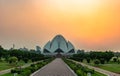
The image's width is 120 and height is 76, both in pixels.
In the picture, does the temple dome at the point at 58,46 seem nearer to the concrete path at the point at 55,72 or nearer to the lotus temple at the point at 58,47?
the lotus temple at the point at 58,47

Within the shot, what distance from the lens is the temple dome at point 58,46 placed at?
13800 cm

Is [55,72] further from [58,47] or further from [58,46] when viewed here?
[58,47]

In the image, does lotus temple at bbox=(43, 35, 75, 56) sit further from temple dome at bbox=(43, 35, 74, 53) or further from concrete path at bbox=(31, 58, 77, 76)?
concrete path at bbox=(31, 58, 77, 76)

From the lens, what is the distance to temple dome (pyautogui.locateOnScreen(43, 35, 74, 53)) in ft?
453

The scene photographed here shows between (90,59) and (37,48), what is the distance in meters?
91.9

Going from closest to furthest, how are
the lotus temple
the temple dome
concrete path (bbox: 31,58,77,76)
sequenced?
concrete path (bbox: 31,58,77,76)
the lotus temple
the temple dome

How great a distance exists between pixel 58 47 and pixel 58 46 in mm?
448

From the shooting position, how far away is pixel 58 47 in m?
138

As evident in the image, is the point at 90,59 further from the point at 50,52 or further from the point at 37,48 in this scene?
the point at 37,48

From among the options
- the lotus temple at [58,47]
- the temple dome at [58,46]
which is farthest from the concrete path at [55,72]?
the temple dome at [58,46]

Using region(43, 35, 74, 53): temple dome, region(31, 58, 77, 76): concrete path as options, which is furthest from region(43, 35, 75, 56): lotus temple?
region(31, 58, 77, 76): concrete path

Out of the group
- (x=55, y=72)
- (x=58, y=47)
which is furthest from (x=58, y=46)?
(x=55, y=72)

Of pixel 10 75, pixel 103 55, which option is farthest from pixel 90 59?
pixel 10 75

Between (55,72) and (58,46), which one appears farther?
(58,46)
